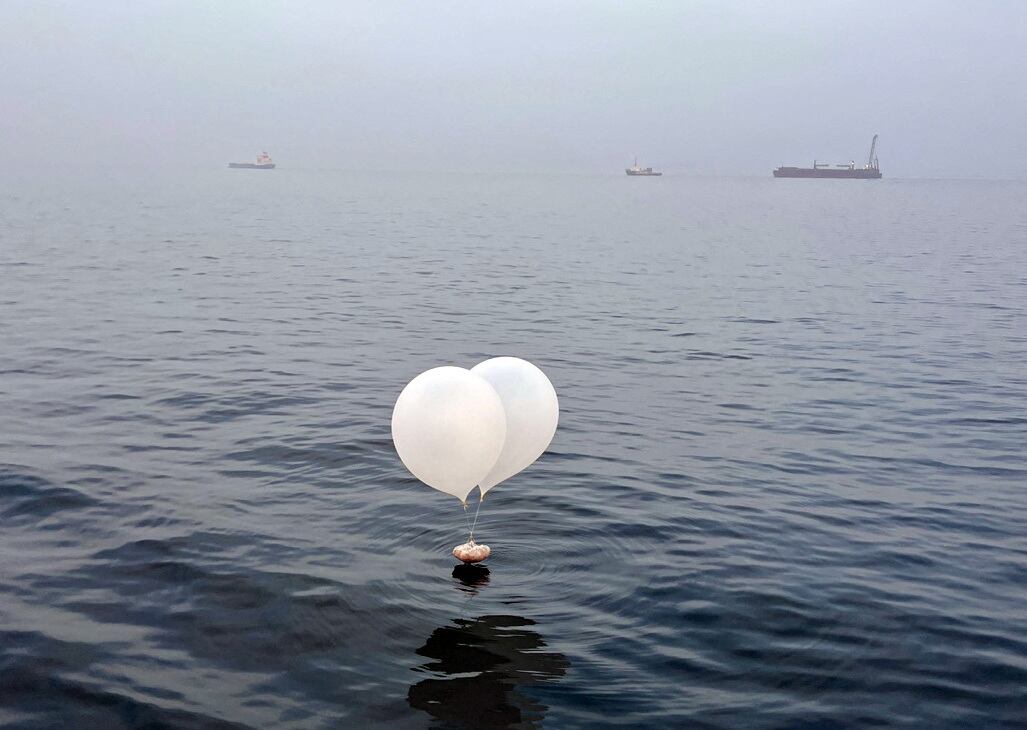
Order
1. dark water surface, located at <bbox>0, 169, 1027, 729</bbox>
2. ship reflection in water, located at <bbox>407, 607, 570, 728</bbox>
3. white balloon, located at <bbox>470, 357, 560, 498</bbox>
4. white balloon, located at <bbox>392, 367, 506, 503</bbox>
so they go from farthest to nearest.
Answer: white balloon, located at <bbox>470, 357, 560, 498</bbox> < white balloon, located at <bbox>392, 367, 506, 503</bbox> < dark water surface, located at <bbox>0, 169, 1027, 729</bbox> < ship reflection in water, located at <bbox>407, 607, 570, 728</bbox>

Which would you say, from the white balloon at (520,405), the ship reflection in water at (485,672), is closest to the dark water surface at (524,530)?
the ship reflection in water at (485,672)

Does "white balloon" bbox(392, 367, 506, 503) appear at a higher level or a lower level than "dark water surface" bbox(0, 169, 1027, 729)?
higher

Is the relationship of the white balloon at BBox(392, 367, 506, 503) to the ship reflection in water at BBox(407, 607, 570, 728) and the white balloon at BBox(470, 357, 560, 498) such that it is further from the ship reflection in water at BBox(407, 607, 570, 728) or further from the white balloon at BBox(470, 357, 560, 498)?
the ship reflection in water at BBox(407, 607, 570, 728)

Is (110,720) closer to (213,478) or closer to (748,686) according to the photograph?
(748,686)

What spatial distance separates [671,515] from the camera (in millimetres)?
12562

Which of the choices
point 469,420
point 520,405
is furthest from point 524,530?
point 469,420

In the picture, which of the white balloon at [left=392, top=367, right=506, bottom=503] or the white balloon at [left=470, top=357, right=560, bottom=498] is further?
the white balloon at [left=470, top=357, right=560, bottom=498]

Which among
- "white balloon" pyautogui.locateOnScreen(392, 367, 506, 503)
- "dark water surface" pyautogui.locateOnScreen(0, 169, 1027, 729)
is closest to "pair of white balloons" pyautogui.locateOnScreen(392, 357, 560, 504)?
"white balloon" pyautogui.locateOnScreen(392, 367, 506, 503)

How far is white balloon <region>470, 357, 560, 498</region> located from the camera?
9.91 m

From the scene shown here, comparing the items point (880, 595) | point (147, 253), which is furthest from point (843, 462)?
point (147, 253)

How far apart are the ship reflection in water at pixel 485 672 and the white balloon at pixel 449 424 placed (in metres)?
1.54

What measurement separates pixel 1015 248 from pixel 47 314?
5863cm

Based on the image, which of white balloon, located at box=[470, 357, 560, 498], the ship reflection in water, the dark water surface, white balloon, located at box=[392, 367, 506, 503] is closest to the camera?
the ship reflection in water

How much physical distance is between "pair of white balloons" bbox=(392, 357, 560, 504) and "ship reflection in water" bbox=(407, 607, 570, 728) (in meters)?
1.50
